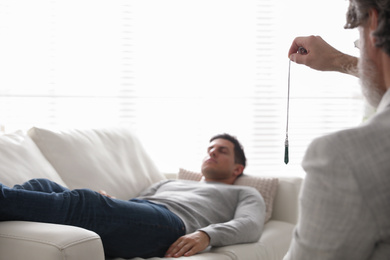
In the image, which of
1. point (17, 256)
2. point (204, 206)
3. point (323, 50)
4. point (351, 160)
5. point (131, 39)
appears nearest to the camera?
point (351, 160)

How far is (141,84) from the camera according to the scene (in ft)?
12.6

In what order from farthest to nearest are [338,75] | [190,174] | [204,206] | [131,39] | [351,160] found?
[338,75] < [131,39] < [190,174] < [204,206] < [351,160]

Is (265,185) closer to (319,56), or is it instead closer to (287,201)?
(287,201)

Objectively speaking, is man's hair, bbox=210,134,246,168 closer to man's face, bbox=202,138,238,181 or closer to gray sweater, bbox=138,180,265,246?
man's face, bbox=202,138,238,181

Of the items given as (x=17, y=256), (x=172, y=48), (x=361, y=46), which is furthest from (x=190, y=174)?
(x=361, y=46)

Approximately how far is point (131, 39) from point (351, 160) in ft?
10.5

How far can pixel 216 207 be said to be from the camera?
102 inches

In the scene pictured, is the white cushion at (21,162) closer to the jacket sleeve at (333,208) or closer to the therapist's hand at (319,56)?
the therapist's hand at (319,56)

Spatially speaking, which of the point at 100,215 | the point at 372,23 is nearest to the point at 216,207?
the point at 100,215

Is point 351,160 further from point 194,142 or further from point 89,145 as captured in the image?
point 194,142

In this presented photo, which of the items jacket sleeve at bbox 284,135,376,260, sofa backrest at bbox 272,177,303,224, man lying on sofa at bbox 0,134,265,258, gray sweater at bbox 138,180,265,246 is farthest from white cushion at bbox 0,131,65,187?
jacket sleeve at bbox 284,135,376,260

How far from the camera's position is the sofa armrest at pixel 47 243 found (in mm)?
1561

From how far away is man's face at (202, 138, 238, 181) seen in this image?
2865 mm

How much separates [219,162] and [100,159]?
659 millimetres
